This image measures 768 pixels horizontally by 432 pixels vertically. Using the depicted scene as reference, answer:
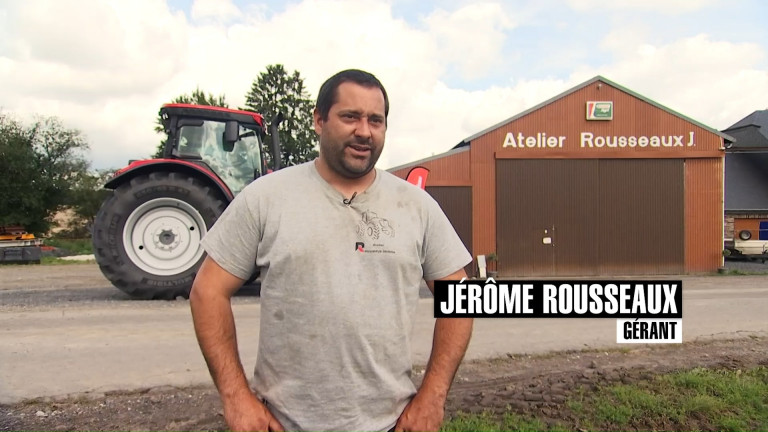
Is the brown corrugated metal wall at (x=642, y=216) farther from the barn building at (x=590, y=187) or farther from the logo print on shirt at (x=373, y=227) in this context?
the logo print on shirt at (x=373, y=227)

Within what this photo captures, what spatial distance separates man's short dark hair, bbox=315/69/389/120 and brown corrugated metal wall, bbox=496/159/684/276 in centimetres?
1329

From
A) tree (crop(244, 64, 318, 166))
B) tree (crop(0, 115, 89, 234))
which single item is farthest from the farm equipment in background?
tree (crop(244, 64, 318, 166))

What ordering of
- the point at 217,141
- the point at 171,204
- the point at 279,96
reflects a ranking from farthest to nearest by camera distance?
the point at 279,96 < the point at 217,141 < the point at 171,204

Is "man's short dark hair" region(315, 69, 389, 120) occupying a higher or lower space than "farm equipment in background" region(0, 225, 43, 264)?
higher

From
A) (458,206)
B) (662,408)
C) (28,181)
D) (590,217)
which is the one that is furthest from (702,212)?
(28,181)

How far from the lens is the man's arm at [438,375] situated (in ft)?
6.33

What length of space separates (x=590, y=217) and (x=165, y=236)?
10995 millimetres

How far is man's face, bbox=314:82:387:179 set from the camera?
1.95 meters

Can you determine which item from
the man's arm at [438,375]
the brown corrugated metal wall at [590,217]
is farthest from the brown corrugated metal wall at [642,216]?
Answer: the man's arm at [438,375]

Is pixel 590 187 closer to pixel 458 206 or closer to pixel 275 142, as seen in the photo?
pixel 458 206

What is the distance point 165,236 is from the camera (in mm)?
8328

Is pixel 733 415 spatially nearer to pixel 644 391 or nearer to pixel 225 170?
pixel 644 391

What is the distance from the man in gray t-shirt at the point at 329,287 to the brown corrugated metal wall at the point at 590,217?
43.6 ft

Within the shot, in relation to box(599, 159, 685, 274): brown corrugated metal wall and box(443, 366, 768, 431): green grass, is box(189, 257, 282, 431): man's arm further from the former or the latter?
box(599, 159, 685, 274): brown corrugated metal wall
